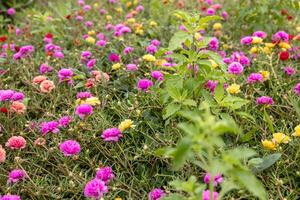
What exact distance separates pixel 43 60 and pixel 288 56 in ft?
5.11

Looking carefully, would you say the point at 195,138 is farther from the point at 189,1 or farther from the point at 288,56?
the point at 189,1

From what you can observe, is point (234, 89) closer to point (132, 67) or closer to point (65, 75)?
point (132, 67)

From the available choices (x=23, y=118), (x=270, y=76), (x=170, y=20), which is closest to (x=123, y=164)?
(x=23, y=118)

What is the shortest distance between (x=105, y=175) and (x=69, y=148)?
0.21m

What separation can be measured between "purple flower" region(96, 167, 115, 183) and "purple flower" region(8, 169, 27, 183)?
32 cm

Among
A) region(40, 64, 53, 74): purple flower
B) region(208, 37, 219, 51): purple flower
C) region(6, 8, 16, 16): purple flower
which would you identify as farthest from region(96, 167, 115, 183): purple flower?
region(6, 8, 16, 16): purple flower

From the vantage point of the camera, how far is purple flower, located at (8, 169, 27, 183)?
6.12ft

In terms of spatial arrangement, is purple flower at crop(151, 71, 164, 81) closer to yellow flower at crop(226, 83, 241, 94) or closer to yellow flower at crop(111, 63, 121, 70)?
yellow flower at crop(111, 63, 121, 70)

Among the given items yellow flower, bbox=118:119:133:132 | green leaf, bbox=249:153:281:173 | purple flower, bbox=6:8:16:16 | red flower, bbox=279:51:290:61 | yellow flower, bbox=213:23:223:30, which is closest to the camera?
green leaf, bbox=249:153:281:173

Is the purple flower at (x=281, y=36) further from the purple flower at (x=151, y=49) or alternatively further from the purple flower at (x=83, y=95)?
the purple flower at (x=83, y=95)

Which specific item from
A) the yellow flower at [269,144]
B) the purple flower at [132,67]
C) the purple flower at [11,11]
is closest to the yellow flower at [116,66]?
the purple flower at [132,67]

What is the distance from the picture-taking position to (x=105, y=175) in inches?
72.6

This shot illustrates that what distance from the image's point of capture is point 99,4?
4.11m

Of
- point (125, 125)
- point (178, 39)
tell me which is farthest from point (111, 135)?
point (178, 39)
